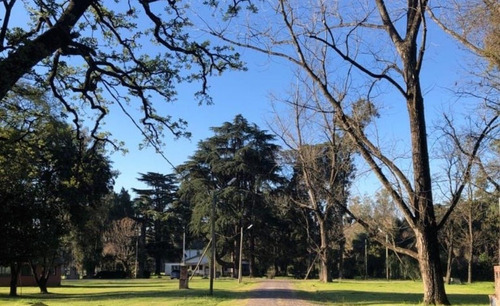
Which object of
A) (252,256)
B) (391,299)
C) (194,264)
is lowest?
(194,264)

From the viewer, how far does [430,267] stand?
16156 mm

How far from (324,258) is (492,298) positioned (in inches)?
1631

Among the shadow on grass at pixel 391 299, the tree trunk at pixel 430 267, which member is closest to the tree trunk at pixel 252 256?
the shadow on grass at pixel 391 299

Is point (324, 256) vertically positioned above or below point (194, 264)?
above

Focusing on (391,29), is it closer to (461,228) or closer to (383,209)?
(383,209)

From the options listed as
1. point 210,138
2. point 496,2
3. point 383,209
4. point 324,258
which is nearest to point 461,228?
point 324,258

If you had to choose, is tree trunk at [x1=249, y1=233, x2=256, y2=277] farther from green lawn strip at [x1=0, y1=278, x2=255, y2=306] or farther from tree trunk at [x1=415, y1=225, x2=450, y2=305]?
tree trunk at [x1=415, y1=225, x2=450, y2=305]

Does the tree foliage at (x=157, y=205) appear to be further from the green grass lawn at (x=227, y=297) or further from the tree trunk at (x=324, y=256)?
the green grass lawn at (x=227, y=297)

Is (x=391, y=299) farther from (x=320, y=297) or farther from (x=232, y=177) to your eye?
(x=232, y=177)

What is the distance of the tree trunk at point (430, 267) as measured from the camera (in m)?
16.1

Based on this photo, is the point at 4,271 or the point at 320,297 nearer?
the point at 320,297

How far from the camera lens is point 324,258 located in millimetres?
51938

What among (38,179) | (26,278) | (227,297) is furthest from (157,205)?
(227,297)

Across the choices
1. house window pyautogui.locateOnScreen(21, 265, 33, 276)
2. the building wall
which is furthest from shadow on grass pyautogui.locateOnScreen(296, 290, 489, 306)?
house window pyautogui.locateOnScreen(21, 265, 33, 276)
